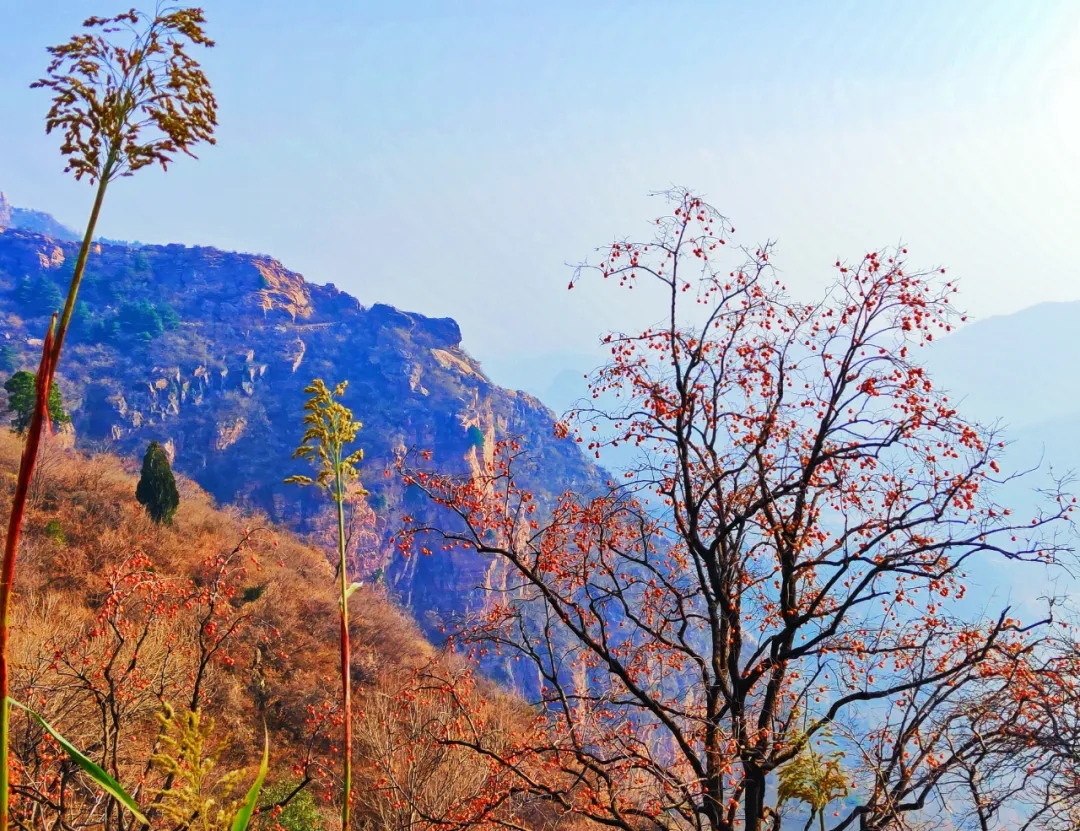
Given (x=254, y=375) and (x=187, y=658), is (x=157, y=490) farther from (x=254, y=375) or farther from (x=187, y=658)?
(x=254, y=375)

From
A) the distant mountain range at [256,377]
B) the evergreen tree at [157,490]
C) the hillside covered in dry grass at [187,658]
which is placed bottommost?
the hillside covered in dry grass at [187,658]

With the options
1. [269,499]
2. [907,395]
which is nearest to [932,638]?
[907,395]

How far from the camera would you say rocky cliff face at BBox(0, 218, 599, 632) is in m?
91.0

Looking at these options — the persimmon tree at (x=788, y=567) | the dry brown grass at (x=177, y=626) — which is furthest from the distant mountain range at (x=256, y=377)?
the persimmon tree at (x=788, y=567)

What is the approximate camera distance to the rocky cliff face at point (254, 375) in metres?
91.0

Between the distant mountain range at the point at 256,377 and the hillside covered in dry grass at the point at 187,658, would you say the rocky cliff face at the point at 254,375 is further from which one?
the hillside covered in dry grass at the point at 187,658

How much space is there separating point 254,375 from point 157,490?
78336 mm

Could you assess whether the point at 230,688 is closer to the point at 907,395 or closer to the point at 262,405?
the point at 907,395

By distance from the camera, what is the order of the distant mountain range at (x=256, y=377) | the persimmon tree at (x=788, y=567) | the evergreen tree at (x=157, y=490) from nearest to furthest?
the persimmon tree at (x=788, y=567) < the evergreen tree at (x=157, y=490) < the distant mountain range at (x=256, y=377)

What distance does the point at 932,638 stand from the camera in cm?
609

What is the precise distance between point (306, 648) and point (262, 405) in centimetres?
8175

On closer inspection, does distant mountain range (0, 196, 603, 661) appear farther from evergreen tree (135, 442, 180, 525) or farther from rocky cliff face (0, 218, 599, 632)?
Answer: evergreen tree (135, 442, 180, 525)

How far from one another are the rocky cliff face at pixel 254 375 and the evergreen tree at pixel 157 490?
45.7 metres

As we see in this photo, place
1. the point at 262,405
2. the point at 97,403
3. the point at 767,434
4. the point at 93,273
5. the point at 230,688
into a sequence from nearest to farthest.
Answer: the point at 767,434 → the point at 230,688 → the point at 97,403 → the point at 262,405 → the point at 93,273
